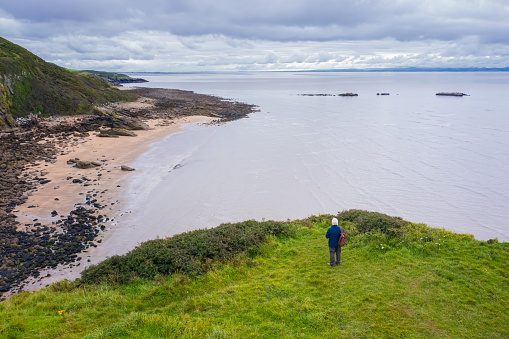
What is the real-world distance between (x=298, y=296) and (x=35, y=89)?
62.0 metres

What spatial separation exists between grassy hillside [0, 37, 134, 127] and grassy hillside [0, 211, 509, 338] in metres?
44.4

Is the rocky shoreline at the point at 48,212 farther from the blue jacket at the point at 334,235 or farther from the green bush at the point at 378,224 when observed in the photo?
the green bush at the point at 378,224

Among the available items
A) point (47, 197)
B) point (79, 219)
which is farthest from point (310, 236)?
point (47, 197)

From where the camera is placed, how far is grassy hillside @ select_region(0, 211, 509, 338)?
894 centimetres

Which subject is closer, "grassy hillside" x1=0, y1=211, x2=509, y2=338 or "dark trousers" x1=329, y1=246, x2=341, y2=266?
"grassy hillside" x1=0, y1=211, x2=509, y2=338

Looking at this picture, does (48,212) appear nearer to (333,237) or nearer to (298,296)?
(298,296)

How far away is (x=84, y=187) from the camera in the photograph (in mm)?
26516

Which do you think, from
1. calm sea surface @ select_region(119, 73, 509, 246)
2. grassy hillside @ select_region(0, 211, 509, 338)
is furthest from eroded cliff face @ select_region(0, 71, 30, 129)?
grassy hillside @ select_region(0, 211, 509, 338)

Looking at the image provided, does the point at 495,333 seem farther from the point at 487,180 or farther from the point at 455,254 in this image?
the point at 487,180

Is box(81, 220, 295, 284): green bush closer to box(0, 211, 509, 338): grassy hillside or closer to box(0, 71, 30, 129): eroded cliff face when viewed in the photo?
box(0, 211, 509, 338): grassy hillside

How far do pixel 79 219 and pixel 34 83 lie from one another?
157 feet

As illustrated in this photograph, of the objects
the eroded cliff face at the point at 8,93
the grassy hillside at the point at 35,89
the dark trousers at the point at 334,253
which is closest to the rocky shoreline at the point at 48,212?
the eroded cliff face at the point at 8,93

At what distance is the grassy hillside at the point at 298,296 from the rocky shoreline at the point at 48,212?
16.5ft

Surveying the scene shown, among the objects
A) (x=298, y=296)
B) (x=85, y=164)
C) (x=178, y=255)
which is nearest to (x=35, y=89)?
(x=85, y=164)
